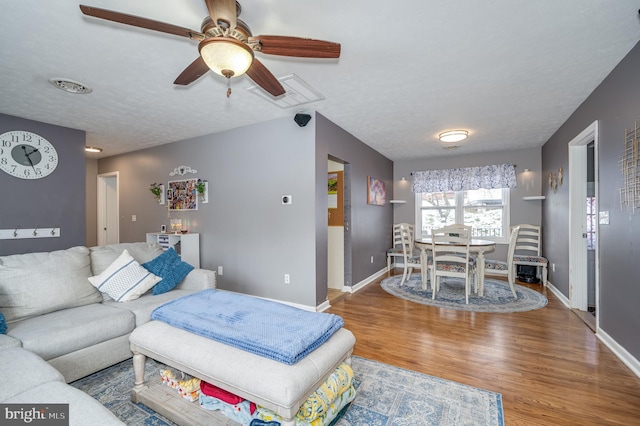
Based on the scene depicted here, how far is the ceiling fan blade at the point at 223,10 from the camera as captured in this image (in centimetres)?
131

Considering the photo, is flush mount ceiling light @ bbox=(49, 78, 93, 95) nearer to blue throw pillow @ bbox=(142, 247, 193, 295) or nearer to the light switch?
blue throw pillow @ bbox=(142, 247, 193, 295)

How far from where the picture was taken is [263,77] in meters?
1.91

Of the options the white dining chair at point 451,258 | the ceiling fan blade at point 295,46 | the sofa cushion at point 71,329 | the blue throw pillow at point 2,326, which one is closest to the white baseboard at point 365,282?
the white dining chair at point 451,258

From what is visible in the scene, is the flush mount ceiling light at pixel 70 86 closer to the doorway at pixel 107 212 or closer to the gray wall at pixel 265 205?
the gray wall at pixel 265 205

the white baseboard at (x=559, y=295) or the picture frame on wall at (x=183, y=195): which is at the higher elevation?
the picture frame on wall at (x=183, y=195)

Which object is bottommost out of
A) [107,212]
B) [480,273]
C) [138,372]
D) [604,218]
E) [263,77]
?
[138,372]

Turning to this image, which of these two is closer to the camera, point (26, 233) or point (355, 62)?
point (355, 62)

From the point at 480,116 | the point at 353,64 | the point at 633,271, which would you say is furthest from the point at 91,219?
the point at 633,271

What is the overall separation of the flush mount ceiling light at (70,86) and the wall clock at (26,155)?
4.91 ft

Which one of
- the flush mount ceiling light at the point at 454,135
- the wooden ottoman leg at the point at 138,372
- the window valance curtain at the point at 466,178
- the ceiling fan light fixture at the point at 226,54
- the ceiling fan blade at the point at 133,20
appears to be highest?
the flush mount ceiling light at the point at 454,135

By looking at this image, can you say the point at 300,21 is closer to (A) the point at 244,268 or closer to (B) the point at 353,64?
(B) the point at 353,64

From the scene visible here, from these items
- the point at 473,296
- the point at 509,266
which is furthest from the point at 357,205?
the point at 509,266

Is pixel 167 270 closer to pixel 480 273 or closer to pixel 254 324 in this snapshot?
pixel 254 324

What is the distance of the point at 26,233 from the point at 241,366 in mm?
4129
